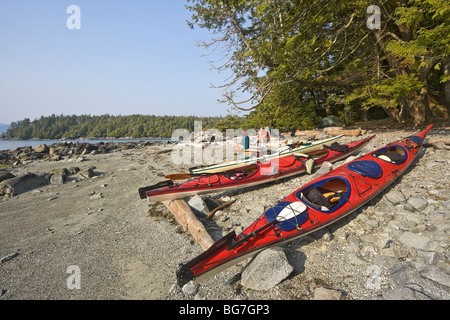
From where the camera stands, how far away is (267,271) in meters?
3.35

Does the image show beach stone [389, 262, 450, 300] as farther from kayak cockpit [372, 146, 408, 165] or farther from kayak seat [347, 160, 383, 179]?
kayak cockpit [372, 146, 408, 165]

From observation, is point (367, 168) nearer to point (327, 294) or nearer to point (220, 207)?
point (327, 294)

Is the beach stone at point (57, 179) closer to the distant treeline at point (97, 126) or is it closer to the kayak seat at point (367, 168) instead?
the kayak seat at point (367, 168)

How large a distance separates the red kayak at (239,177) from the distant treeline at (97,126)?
97.9 meters

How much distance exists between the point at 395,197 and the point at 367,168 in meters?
0.94

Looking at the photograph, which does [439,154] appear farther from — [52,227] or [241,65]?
[52,227]

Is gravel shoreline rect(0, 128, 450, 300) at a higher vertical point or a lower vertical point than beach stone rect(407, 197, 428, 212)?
lower

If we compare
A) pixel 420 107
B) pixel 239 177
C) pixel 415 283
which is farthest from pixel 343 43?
pixel 415 283

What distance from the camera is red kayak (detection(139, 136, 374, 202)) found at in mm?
6473

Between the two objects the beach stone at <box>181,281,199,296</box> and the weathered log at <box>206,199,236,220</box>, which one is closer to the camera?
the beach stone at <box>181,281,199,296</box>

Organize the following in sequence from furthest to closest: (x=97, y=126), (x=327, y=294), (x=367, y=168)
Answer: (x=97, y=126) → (x=367, y=168) → (x=327, y=294)

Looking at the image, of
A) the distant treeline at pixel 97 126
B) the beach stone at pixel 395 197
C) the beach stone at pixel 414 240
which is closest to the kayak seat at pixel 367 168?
the beach stone at pixel 395 197

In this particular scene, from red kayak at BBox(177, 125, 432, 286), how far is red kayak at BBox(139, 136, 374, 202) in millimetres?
2149

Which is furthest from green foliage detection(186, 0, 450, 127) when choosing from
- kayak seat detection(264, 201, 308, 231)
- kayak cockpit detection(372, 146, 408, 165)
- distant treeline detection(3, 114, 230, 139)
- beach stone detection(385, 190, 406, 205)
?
distant treeline detection(3, 114, 230, 139)
